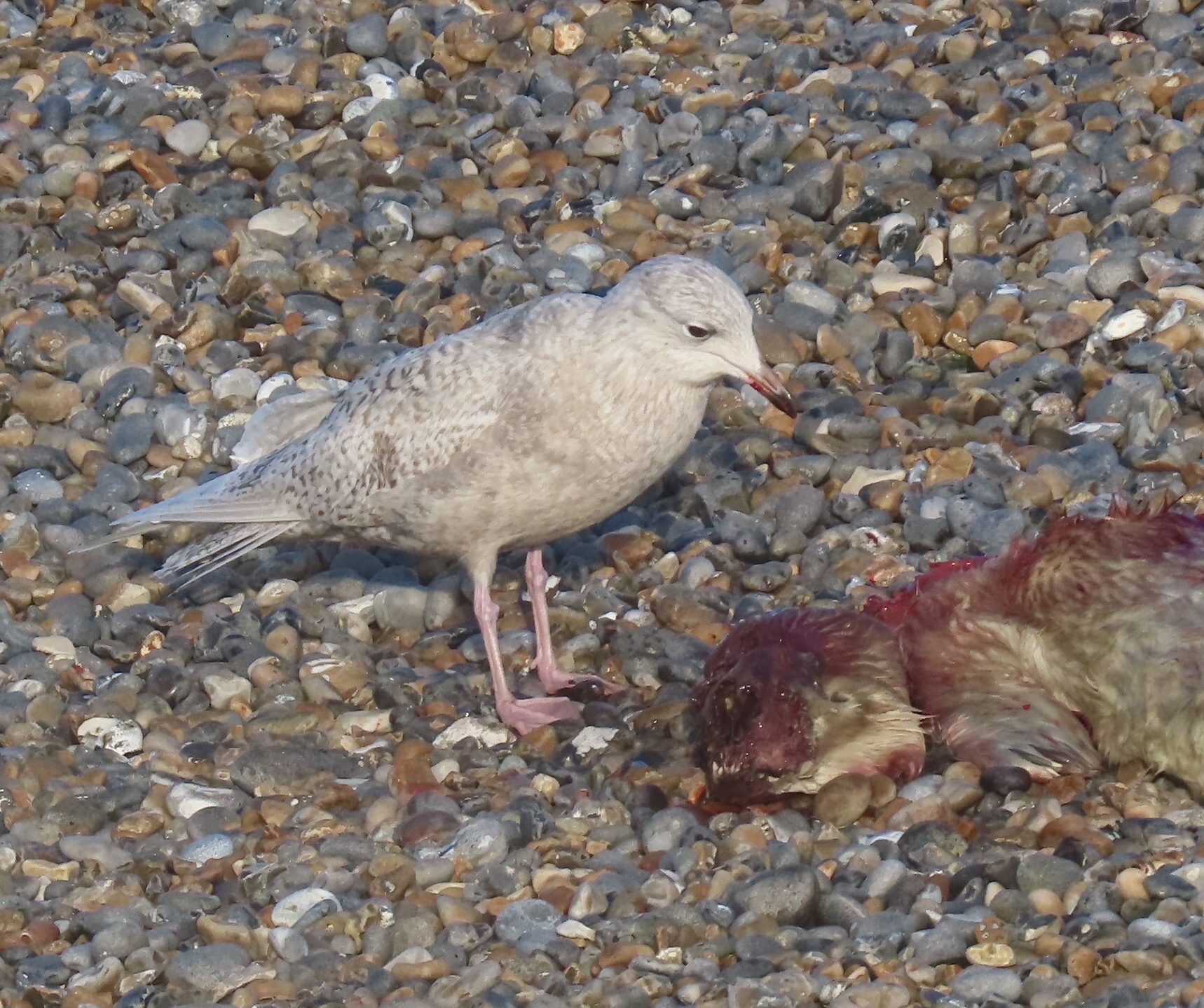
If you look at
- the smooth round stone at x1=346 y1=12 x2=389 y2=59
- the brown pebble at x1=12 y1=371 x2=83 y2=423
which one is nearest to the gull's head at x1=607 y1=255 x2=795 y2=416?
the brown pebble at x1=12 y1=371 x2=83 y2=423

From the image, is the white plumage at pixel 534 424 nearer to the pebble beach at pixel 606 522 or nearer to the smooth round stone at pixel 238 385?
the pebble beach at pixel 606 522

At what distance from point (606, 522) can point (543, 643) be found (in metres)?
0.81

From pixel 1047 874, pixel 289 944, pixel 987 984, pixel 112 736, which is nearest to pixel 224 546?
pixel 112 736

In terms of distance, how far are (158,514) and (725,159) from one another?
10.4ft

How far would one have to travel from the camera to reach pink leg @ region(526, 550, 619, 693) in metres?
5.77

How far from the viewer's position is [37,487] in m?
6.82

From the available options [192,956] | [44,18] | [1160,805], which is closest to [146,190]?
[44,18]

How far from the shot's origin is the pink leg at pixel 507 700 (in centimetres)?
553

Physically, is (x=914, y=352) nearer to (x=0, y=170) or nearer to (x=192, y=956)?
(x=192, y=956)

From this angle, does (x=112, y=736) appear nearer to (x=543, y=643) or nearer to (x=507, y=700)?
(x=507, y=700)

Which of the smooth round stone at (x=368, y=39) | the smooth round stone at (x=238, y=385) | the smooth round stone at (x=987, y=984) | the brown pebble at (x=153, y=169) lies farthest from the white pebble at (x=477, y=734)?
the smooth round stone at (x=368, y=39)

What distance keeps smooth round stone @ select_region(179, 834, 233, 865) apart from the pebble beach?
1 cm

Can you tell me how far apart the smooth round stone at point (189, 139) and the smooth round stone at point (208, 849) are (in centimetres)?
455

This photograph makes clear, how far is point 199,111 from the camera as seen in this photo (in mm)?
Answer: 8961
